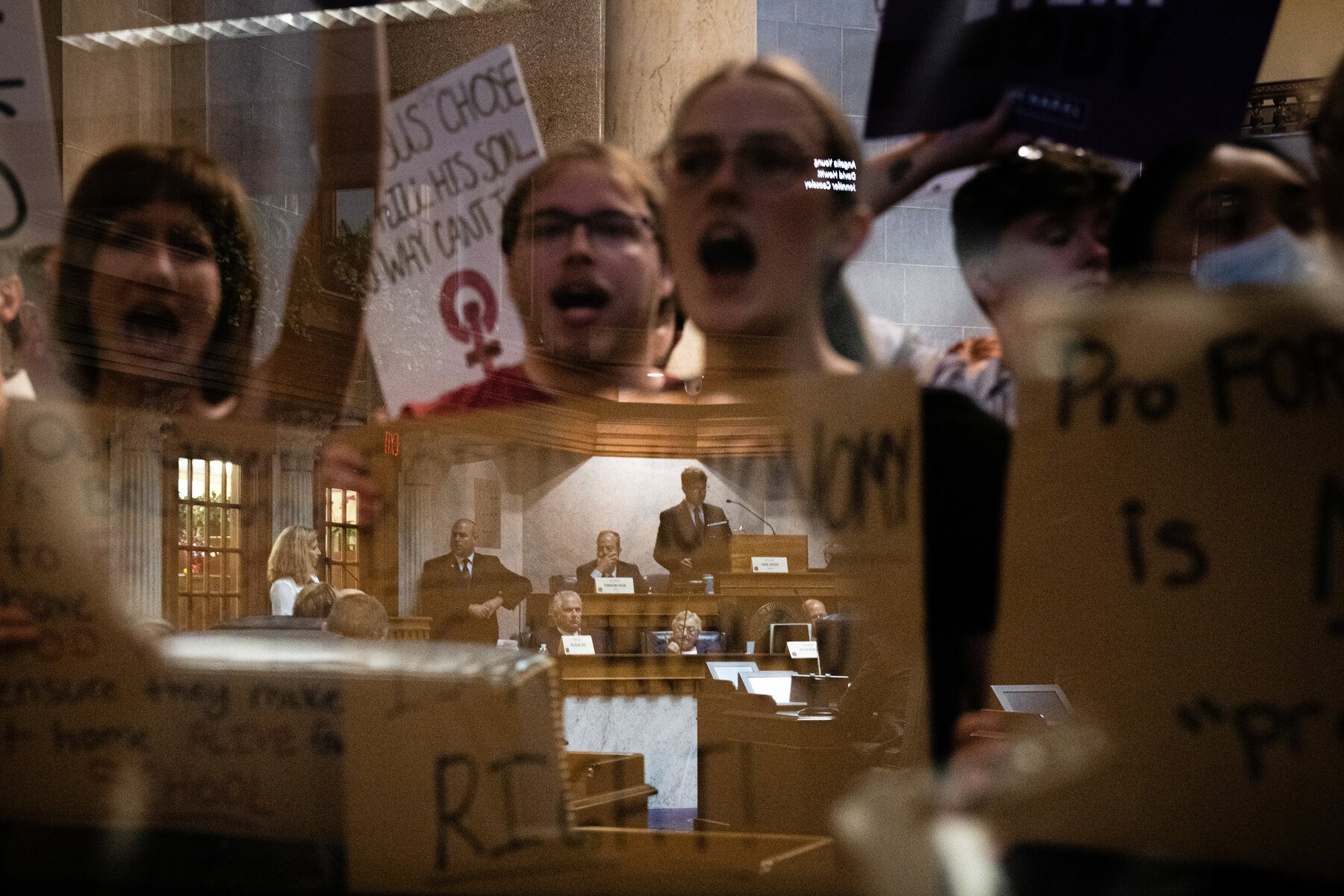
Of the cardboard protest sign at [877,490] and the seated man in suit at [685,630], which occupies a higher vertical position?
the cardboard protest sign at [877,490]

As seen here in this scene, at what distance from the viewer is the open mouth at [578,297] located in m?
1.37

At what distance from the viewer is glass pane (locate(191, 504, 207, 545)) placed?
1.58m

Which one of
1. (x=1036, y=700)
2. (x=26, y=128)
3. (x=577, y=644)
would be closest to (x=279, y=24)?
(x=26, y=128)

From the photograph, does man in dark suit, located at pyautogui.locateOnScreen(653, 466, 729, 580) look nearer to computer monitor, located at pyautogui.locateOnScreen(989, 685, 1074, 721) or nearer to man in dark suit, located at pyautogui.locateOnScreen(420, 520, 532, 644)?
man in dark suit, located at pyautogui.locateOnScreen(420, 520, 532, 644)

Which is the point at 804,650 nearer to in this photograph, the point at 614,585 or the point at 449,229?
the point at 614,585

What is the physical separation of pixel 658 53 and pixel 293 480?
0.66m

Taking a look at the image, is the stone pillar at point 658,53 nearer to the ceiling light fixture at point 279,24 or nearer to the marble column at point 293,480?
the ceiling light fixture at point 279,24

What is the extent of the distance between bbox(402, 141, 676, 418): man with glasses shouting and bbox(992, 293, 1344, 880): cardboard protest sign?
0.42m

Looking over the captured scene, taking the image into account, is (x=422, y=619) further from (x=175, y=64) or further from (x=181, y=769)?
(x=175, y=64)

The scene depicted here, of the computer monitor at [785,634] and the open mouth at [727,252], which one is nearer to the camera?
the open mouth at [727,252]

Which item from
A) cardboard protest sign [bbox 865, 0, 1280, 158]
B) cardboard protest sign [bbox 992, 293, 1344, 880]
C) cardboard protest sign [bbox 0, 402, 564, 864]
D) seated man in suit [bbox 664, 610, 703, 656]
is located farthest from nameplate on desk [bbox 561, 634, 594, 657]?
cardboard protest sign [bbox 865, 0, 1280, 158]

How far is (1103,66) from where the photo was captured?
44.8 inches

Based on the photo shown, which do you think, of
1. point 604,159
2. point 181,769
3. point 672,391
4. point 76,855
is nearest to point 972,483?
point 672,391

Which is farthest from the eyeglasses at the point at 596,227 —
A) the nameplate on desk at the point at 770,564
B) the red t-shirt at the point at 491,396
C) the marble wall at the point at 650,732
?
the marble wall at the point at 650,732
